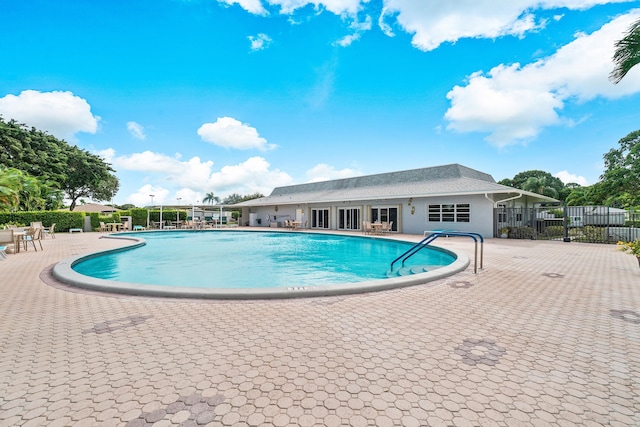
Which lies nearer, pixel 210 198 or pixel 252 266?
pixel 252 266

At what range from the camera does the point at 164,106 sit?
16219mm

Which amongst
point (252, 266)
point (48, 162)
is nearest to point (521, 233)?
point (252, 266)

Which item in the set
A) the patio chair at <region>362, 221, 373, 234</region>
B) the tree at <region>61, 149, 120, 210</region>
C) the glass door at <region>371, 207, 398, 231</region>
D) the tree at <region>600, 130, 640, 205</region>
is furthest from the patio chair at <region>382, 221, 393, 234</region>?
the tree at <region>61, 149, 120, 210</region>

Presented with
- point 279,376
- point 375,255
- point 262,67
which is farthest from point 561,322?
point 262,67

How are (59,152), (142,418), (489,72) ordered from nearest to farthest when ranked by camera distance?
(142,418)
(489,72)
(59,152)

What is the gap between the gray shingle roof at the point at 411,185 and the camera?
52.8 ft

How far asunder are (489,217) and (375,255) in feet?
27.2

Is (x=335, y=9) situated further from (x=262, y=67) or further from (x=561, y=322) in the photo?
(x=561, y=322)

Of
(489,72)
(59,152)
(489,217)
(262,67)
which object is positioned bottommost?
(489,217)

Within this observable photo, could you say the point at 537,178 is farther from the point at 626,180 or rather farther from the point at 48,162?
the point at 48,162

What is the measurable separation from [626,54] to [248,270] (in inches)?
367

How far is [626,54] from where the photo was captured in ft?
15.1

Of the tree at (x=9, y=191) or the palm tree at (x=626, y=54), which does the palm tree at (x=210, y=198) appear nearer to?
the tree at (x=9, y=191)

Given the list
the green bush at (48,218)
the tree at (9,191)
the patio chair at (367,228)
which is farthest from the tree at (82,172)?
the patio chair at (367,228)
